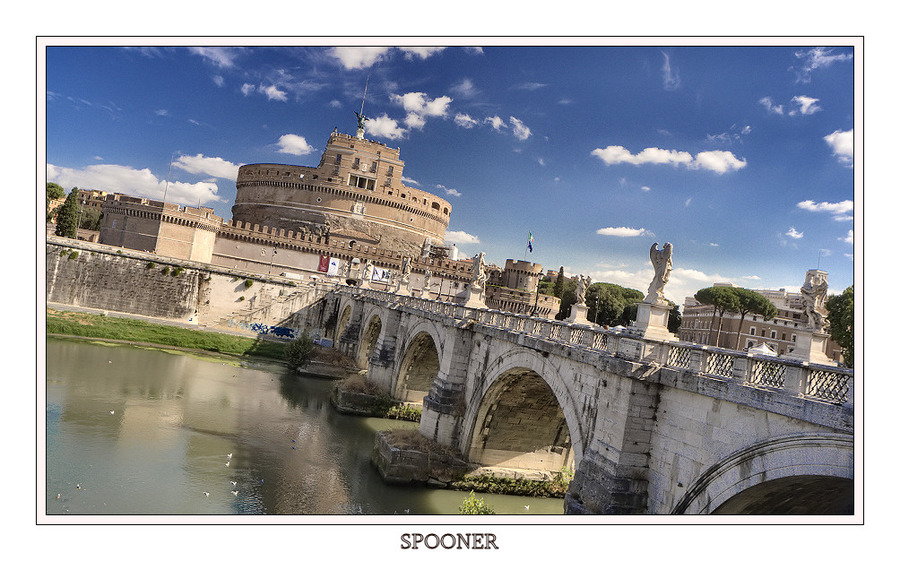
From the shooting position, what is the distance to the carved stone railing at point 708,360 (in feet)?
26.5

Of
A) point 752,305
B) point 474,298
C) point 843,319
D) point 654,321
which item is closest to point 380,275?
point 752,305

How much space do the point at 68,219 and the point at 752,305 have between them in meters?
53.0

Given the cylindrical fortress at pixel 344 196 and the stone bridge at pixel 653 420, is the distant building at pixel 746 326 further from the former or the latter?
the cylindrical fortress at pixel 344 196

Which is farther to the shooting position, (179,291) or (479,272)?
(179,291)

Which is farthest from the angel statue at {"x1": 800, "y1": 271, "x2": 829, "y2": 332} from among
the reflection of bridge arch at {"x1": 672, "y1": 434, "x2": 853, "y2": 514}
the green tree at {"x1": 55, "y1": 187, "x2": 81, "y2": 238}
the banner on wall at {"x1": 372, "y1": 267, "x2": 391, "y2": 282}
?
the green tree at {"x1": 55, "y1": 187, "x2": 81, "y2": 238}

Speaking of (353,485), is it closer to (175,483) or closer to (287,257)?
(175,483)

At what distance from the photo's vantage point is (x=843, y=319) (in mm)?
26188

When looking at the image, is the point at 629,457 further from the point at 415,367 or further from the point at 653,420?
the point at 415,367

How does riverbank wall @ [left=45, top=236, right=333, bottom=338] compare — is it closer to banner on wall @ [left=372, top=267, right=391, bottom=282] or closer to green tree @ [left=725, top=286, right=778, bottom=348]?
banner on wall @ [left=372, top=267, right=391, bottom=282]

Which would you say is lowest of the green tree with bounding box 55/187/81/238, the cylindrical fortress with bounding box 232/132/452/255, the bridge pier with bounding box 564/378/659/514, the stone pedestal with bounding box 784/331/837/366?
the bridge pier with bounding box 564/378/659/514

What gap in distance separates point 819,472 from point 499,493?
1396cm

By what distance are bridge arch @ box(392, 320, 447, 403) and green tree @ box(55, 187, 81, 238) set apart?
38.0 metres

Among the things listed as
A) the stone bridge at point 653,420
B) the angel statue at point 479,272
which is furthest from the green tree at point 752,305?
the stone bridge at point 653,420

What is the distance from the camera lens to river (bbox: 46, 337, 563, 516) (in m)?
16.7
